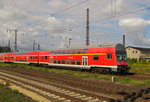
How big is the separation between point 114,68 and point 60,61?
12797 mm

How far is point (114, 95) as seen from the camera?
12.2m

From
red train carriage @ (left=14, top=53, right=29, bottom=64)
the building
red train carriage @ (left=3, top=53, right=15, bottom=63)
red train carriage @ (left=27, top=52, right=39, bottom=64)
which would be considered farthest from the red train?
the building

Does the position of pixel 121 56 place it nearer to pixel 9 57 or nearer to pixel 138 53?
pixel 9 57

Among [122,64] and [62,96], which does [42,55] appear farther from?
[62,96]

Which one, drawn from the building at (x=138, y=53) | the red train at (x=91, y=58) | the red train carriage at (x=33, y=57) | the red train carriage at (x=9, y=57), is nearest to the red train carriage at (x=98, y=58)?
the red train at (x=91, y=58)

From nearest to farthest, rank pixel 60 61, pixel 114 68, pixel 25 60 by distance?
pixel 114 68 → pixel 60 61 → pixel 25 60

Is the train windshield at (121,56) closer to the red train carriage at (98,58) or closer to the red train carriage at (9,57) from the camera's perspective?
the red train carriage at (98,58)

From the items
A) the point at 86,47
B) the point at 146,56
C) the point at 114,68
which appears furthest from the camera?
the point at 146,56

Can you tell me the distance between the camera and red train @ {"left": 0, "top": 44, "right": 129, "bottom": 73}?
79.0 ft

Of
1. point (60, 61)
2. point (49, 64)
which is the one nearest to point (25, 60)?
point (49, 64)

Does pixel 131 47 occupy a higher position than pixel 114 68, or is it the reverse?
pixel 131 47

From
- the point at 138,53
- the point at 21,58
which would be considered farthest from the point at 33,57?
the point at 138,53

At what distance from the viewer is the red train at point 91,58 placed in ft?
79.0

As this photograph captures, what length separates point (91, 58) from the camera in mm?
27047
